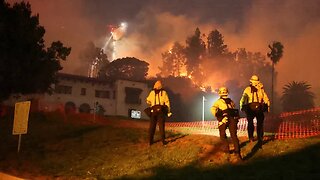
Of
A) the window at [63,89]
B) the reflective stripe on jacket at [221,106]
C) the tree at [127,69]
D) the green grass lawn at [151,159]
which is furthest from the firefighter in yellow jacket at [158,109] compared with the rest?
the tree at [127,69]

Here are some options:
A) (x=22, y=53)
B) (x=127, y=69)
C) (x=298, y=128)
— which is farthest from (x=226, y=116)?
(x=127, y=69)

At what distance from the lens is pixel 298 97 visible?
82.8m

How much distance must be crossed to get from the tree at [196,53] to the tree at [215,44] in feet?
5.17

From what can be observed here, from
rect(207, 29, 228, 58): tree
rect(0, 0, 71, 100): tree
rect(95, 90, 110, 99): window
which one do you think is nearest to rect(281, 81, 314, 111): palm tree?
rect(207, 29, 228, 58): tree

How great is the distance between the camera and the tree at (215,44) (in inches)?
3735

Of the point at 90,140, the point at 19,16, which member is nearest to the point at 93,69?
the point at 19,16

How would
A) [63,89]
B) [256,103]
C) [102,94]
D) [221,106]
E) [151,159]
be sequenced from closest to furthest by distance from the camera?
[221,106] < [151,159] < [256,103] < [63,89] < [102,94]

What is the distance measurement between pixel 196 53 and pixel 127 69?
68.5 feet

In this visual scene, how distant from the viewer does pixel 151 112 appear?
14.7 meters

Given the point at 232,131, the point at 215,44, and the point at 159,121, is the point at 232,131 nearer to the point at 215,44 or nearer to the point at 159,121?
the point at 159,121

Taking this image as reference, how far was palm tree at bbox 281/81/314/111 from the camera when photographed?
268 feet

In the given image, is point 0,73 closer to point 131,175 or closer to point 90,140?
point 90,140

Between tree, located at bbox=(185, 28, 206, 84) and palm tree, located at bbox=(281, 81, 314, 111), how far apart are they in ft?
70.2

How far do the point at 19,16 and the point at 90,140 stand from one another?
1645 centimetres
